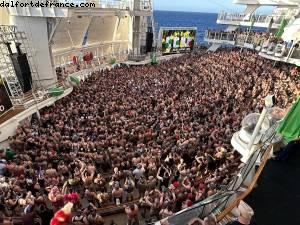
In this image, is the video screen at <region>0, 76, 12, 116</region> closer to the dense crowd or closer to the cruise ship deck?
the dense crowd

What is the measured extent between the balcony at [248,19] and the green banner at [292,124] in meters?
28.8

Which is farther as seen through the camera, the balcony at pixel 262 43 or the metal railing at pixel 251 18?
the metal railing at pixel 251 18

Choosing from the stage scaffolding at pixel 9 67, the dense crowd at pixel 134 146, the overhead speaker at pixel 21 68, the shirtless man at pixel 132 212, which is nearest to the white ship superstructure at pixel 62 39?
the stage scaffolding at pixel 9 67

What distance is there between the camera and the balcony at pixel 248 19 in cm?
3322

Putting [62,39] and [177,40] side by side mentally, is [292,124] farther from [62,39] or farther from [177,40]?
[177,40]

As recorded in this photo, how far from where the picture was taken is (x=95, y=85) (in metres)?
20.1

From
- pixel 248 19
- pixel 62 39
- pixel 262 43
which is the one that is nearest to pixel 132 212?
pixel 62 39

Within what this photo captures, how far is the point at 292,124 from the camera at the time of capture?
7.36 m

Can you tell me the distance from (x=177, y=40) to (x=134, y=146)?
80.2 ft

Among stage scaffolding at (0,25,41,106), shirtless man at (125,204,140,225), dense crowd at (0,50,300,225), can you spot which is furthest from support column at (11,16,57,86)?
shirtless man at (125,204,140,225)

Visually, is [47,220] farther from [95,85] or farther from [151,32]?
[151,32]

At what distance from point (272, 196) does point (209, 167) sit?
3355mm

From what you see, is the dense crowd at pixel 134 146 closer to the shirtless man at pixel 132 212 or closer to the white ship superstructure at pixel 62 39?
the shirtless man at pixel 132 212

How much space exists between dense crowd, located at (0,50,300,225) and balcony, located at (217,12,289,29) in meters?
14.8
